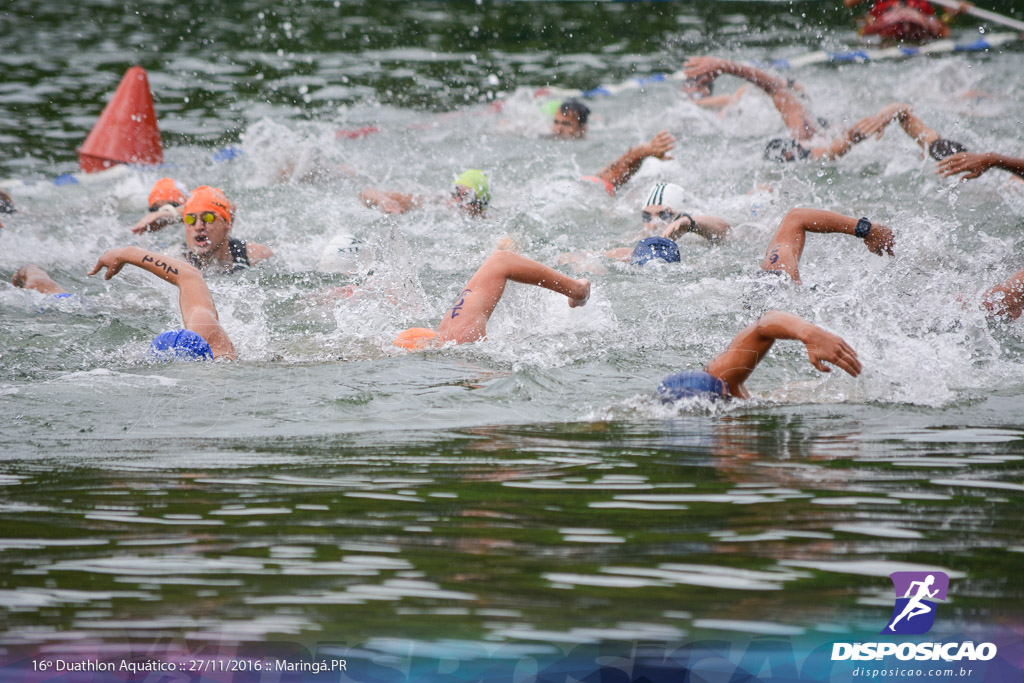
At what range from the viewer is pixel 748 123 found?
13.0 meters

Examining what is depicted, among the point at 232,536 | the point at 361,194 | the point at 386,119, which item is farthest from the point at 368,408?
the point at 386,119

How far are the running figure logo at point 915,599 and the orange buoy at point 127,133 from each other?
429 inches

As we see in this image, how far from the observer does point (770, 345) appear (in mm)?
4988

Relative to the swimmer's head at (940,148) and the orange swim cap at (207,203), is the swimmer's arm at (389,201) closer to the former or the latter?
the orange swim cap at (207,203)

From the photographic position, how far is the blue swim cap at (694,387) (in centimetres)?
505

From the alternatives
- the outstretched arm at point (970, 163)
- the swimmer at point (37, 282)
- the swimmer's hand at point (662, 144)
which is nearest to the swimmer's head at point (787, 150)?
the swimmer's hand at point (662, 144)

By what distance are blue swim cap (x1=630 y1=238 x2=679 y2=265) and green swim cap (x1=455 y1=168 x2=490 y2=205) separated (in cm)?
235

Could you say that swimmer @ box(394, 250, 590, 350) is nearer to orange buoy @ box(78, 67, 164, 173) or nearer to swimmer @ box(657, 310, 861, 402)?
swimmer @ box(657, 310, 861, 402)

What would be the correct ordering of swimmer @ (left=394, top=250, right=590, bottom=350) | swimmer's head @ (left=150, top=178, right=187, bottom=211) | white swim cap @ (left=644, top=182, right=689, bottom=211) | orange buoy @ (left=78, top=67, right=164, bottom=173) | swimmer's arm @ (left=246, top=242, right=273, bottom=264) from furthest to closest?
orange buoy @ (left=78, top=67, right=164, bottom=173) → swimmer's head @ (left=150, top=178, right=187, bottom=211) → white swim cap @ (left=644, top=182, right=689, bottom=211) → swimmer's arm @ (left=246, top=242, right=273, bottom=264) → swimmer @ (left=394, top=250, right=590, bottom=350)

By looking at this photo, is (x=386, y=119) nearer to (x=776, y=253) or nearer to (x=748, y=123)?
(x=748, y=123)

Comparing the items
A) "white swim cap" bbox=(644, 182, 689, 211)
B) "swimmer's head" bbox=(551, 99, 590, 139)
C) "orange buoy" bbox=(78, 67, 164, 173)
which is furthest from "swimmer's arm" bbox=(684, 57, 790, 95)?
"orange buoy" bbox=(78, 67, 164, 173)

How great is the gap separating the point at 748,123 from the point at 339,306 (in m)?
7.47

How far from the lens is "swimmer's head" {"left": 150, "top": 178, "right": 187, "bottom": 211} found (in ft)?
31.6

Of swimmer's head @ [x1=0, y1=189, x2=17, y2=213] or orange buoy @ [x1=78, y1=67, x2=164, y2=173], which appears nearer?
swimmer's head @ [x1=0, y1=189, x2=17, y2=213]
